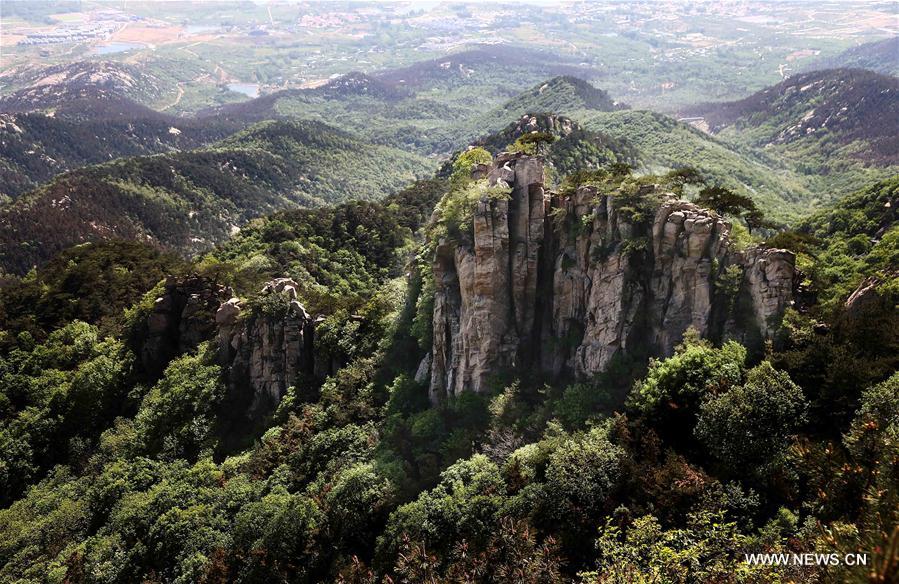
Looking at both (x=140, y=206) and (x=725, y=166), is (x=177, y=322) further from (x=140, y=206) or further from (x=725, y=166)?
(x=725, y=166)

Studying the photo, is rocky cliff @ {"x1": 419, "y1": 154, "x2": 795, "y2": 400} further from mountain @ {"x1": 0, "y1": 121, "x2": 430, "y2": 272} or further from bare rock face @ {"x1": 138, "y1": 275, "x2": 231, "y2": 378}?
mountain @ {"x1": 0, "y1": 121, "x2": 430, "y2": 272}

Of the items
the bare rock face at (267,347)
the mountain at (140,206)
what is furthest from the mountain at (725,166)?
the mountain at (140,206)

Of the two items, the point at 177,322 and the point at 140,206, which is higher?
the point at 177,322

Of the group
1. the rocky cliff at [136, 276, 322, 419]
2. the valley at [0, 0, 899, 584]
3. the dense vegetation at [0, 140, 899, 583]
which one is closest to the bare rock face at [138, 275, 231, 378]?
the rocky cliff at [136, 276, 322, 419]

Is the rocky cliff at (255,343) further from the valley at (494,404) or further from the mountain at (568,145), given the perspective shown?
the mountain at (568,145)

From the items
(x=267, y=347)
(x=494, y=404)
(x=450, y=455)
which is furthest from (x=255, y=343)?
(x=494, y=404)

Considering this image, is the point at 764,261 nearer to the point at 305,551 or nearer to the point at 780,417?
the point at 780,417
